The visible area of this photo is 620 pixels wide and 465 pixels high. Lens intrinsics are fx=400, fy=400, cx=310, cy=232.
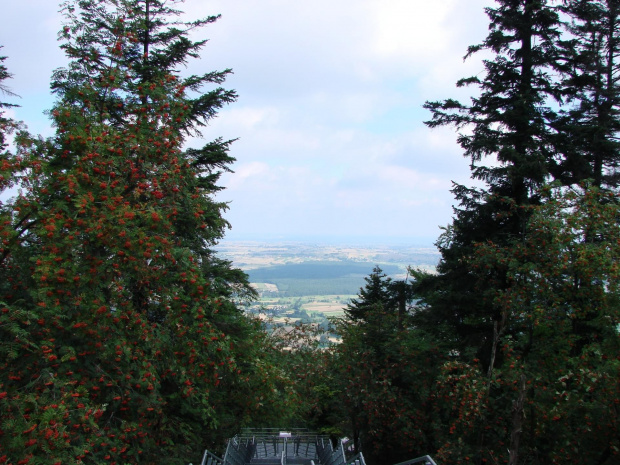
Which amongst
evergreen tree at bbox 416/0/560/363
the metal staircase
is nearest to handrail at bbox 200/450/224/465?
the metal staircase

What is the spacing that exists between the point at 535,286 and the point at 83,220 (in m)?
9.65

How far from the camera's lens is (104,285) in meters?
5.64

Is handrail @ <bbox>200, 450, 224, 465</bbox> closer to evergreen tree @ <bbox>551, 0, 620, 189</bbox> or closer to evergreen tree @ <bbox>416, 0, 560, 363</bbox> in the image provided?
evergreen tree @ <bbox>416, 0, 560, 363</bbox>

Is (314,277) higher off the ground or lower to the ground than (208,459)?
lower

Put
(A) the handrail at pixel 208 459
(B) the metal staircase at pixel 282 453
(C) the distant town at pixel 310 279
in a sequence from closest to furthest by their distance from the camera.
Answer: (A) the handrail at pixel 208 459
(B) the metal staircase at pixel 282 453
(C) the distant town at pixel 310 279

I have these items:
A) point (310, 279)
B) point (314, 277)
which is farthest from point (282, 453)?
point (314, 277)

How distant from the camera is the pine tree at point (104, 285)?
4.82 metres

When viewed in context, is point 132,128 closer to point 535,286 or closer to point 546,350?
point 535,286

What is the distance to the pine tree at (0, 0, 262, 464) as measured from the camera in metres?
4.82

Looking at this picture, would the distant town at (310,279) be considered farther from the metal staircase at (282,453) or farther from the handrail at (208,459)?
the handrail at (208,459)

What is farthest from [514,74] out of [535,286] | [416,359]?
[416,359]

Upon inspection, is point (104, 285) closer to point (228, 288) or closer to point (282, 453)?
point (228, 288)

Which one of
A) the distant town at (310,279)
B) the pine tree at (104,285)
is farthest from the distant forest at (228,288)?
the distant town at (310,279)

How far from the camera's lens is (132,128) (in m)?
6.94
